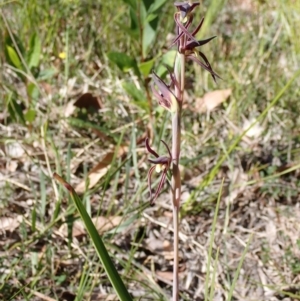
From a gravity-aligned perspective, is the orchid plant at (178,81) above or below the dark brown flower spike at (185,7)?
below

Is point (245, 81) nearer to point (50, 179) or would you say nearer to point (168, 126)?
point (168, 126)

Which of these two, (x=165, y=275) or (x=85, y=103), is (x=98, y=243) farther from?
(x=85, y=103)

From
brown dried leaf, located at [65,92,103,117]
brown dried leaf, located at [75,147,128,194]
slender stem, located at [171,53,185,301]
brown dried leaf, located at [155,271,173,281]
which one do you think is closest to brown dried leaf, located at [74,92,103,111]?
brown dried leaf, located at [65,92,103,117]

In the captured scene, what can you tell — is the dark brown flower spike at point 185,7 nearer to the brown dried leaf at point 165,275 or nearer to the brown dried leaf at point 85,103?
the brown dried leaf at point 165,275

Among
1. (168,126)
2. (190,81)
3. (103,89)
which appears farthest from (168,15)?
(168,126)

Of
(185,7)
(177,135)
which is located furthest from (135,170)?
(185,7)

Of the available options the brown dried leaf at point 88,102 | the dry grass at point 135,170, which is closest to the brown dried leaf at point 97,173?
the dry grass at point 135,170

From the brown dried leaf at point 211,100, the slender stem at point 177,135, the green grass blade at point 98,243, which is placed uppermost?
the brown dried leaf at point 211,100
